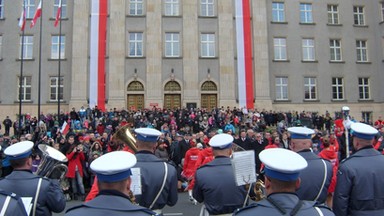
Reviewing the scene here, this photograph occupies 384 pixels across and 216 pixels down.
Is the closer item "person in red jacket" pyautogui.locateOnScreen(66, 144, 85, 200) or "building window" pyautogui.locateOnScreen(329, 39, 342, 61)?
"person in red jacket" pyautogui.locateOnScreen(66, 144, 85, 200)

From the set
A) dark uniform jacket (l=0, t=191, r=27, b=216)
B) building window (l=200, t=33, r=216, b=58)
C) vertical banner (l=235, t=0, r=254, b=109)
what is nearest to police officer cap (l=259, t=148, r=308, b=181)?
dark uniform jacket (l=0, t=191, r=27, b=216)

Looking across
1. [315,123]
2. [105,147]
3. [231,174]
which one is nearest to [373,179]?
[231,174]

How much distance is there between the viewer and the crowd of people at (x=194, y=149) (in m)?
4.64

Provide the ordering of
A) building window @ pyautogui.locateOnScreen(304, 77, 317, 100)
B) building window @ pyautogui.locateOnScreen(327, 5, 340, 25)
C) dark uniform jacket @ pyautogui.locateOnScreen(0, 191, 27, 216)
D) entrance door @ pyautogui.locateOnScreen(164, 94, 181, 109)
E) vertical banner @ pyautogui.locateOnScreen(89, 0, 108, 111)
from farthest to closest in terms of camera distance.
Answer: building window @ pyautogui.locateOnScreen(327, 5, 340, 25), building window @ pyautogui.locateOnScreen(304, 77, 317, 100), entrance door @ pyautogui.locateOnScreen(164, 94, 181, 109), vertical banner @ pyautogui.locateOnScreen(89, 0, 108, 111), dark uniform jacket @ pyautogui.locateOnScreen(0, 191, 27, 216)

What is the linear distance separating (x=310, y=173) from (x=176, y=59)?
2987cm

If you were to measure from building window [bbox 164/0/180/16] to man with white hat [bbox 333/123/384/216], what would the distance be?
3218cm

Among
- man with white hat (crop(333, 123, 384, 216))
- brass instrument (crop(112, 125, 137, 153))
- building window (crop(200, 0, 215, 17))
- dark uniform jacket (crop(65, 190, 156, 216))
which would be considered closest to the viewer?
dark uniform jacket (crop(65, 190, 156, 216))

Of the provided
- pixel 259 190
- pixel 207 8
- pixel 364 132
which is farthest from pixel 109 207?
pixel 207 8

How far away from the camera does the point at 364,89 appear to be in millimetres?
37969

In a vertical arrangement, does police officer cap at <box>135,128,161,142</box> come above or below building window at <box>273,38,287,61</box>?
below

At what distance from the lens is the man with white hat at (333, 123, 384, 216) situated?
421cm

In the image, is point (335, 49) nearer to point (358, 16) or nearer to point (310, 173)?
point (358, 16)

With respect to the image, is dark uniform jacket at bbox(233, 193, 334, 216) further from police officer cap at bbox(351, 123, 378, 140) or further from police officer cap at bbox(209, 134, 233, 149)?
police officer cap at bbox(209, 134, 233, 149)

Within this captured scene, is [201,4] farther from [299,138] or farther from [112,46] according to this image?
[299,138]
